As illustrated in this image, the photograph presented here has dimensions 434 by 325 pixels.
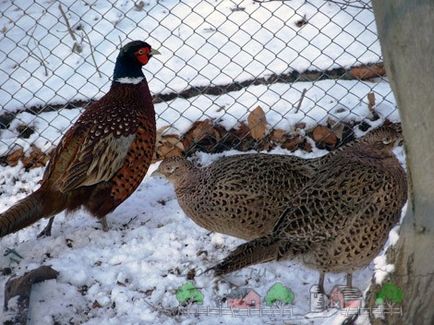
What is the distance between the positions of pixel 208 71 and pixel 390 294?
9.53 ft

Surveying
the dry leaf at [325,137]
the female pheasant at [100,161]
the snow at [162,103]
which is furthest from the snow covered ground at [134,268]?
the dry leaf at [325,137]

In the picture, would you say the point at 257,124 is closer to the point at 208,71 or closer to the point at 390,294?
the point at 208,71

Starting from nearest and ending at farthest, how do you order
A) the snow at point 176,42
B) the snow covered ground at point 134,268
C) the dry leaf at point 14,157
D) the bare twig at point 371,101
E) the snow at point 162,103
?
the snow covered ground at point 134,268 → the snow at point 162,103 → the dry leaf at point 14,157 → the bare twig at point 371,101 → the snow at point 176,42

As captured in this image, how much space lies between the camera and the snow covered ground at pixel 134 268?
12.5 ft

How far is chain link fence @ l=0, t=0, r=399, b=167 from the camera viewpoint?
517 centimetres

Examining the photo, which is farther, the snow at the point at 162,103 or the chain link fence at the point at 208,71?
the chain link fence at the point at 208,71

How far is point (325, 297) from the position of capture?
386 centimetres

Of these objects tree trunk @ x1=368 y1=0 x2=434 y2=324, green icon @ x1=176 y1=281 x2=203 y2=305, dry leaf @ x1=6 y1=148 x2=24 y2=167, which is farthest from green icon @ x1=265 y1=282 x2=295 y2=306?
dry leaf @ x1=6 y1=148 x2=24 y2=167

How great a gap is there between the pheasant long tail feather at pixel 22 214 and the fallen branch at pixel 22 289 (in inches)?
12.0

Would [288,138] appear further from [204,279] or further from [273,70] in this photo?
[204,279]

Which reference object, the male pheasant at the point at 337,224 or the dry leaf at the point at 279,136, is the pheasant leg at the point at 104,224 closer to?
the male pheasant at the point at 337,224

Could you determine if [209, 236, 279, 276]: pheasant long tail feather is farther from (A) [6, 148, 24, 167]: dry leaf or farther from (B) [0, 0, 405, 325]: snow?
(A) [6, 148, 24, 167]: dry leaf

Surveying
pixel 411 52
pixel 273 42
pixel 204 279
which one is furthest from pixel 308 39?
pixel 411 52

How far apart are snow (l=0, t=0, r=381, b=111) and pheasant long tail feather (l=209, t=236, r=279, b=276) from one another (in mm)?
2009
